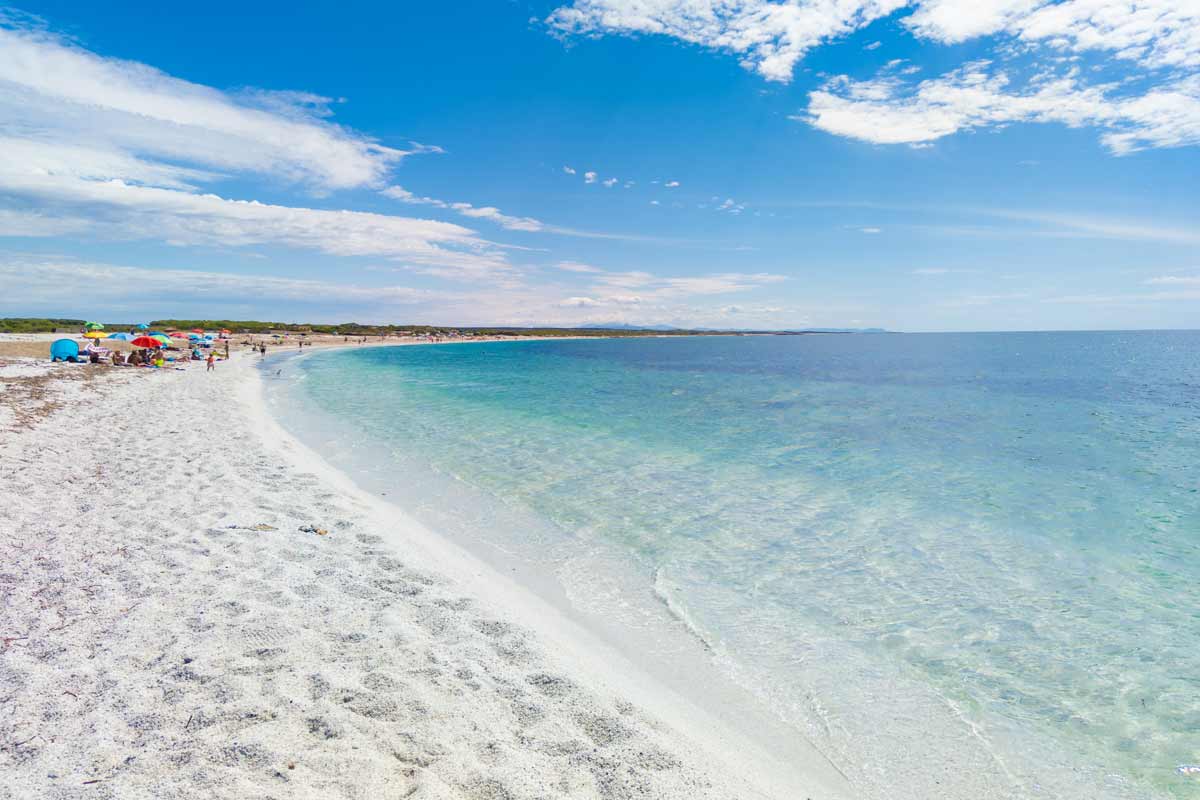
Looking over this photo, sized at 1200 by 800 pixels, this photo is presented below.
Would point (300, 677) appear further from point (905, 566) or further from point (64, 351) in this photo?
point (64, 351)

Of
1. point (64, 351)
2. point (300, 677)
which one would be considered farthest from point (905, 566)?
point (64, 351)

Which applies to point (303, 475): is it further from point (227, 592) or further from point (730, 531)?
point (730, 531)

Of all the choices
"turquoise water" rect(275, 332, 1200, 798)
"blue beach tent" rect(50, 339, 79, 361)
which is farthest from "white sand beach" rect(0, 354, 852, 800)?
"blue beach tent" rect(50, 339, 79, 361)

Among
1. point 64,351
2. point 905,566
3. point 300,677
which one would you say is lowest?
point 905,566

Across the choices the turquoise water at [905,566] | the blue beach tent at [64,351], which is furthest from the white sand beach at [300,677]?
the blue beach tent at [64,351]

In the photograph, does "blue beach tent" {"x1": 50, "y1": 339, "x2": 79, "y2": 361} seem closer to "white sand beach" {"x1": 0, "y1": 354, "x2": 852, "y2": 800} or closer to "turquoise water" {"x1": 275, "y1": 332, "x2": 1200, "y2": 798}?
"turquoise water" {"x1": 275, "y1": 332, "x2": 1200, "y2": 798}

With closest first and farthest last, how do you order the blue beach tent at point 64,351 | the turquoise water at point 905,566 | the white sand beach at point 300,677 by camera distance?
the white sand beach at point 300,677 → the turquoise water at point 905,566 → the blue beach tent at point 64,351

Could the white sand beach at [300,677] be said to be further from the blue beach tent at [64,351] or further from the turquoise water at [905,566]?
the blue beach tent at [64,351]
